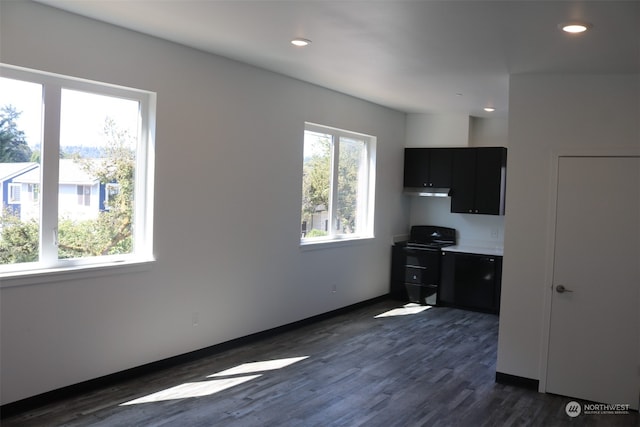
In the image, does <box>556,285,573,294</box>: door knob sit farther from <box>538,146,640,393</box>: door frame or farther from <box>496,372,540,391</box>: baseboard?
<box>496,372,540,391</box>: baseboard

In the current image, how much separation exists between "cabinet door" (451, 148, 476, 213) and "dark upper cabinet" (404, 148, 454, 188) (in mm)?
88

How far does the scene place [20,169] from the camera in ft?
11.4

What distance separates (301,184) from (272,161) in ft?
1.82

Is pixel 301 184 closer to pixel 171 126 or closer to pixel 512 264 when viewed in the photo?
pixel 171 126

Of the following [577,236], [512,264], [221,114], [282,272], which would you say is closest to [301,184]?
[282,272]

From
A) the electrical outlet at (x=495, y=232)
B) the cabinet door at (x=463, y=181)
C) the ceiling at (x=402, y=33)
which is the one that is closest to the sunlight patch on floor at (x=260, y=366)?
the ceiling at (x=402, y=33)

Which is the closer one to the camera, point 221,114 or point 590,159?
point 590,159

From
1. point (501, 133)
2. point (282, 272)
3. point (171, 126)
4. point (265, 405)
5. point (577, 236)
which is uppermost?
point (501, 133)

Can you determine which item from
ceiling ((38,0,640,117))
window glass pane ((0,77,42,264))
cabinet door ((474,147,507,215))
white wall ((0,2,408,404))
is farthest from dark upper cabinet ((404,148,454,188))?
window glass pane ((0,77,42,264))

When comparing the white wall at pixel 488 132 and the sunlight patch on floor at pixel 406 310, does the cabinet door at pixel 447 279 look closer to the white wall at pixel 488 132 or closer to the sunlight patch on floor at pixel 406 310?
the sunlight patch on floor at pixel 406 310

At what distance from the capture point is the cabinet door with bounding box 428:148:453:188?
7.44 meters

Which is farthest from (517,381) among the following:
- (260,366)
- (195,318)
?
(195,318)

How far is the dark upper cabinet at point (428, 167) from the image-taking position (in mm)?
7449

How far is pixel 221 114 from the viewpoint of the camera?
4.68 metres
